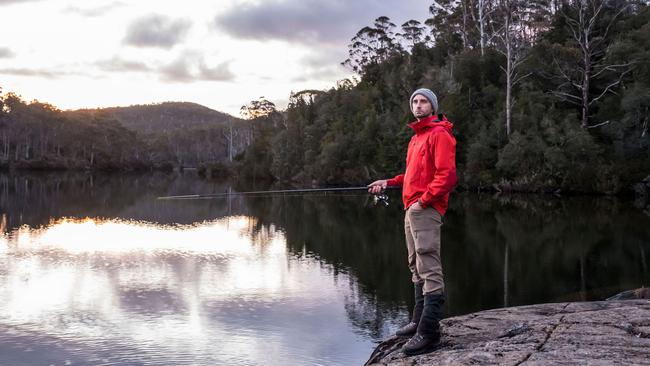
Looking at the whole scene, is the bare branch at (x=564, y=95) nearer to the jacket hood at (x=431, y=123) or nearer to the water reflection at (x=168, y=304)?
the water reflection at (x=168, y=304)

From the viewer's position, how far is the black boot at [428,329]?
4.63 meters

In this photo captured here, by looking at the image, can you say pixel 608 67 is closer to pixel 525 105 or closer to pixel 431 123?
pixel 525 105

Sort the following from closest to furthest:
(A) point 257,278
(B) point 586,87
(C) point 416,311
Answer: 1. (C) point 416,311
2. (A) point 257,278
3. (B) point 586,87

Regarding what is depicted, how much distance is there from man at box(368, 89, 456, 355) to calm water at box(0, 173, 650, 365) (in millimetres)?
3084

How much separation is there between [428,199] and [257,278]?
335 inches

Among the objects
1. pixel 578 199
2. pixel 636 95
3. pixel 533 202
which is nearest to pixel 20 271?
pixel 533 202

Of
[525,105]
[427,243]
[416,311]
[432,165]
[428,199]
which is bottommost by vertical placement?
[416,311]

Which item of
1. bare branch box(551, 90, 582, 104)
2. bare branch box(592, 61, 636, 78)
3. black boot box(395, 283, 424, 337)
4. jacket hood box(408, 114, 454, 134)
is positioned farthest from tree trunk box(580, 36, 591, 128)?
jacket hood box(408, 114, 454, 134)

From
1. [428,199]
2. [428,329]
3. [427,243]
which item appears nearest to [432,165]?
[428,199]

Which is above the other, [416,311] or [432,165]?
[432,165]

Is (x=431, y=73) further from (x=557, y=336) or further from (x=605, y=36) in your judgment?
(x=557, y=336)

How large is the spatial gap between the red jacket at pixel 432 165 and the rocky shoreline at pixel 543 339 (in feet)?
3.81

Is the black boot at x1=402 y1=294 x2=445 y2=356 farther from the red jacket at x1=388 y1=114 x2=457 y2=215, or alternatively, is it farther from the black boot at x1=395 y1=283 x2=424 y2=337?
the red jacket at x1=388 y1=114 x2=457 y2=215

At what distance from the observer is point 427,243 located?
15.1 ft
